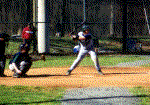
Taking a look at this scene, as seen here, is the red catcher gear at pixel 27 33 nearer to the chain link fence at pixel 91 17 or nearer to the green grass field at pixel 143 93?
the chain link fence at pixel 91 17

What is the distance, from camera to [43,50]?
19438mm

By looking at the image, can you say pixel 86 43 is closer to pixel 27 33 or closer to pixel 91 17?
pixel 27 33

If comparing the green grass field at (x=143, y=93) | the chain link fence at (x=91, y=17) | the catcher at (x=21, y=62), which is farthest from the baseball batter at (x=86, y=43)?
the chain link fence at (x=91, y=17)

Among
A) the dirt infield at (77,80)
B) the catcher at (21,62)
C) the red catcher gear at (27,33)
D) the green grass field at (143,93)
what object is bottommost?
the dirt infield at (77,80)

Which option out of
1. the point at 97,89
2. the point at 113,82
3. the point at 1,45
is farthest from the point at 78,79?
the point at 1,45

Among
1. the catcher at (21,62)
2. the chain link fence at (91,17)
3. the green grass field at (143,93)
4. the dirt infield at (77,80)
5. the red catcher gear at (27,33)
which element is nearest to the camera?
the green grass field at (143,93)

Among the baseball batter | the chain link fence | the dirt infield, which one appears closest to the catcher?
the dirt infield

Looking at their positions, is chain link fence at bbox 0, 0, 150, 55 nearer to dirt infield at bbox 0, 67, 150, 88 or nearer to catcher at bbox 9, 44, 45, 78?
dirt infield at bbox 0, 67, 150, 88

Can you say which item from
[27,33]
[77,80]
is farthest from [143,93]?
[27,33]

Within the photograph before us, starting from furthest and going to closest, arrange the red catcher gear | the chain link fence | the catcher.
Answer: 1. the chain link fence
2. the red catcher gear
3. the catcher

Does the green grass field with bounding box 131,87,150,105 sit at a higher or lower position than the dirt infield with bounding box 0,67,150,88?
higher

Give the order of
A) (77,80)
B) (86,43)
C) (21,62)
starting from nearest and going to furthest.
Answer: (77,80), (21,62), (86,43)

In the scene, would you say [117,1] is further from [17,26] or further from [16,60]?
[16,60]

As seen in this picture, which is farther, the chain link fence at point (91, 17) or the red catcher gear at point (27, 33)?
the chain link fence at point (91, 17)
